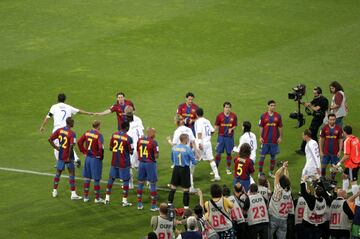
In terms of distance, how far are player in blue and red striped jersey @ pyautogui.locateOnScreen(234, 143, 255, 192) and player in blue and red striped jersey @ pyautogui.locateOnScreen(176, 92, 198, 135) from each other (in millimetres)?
4523

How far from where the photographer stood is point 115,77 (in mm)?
33125

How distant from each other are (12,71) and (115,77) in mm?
3885

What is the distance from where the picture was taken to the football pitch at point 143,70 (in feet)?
76.6

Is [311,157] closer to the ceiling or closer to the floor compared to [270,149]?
closer to the floor

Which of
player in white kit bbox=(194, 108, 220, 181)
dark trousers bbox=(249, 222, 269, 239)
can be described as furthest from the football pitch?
dark trousers bbox=(249, 222, 269, 239)

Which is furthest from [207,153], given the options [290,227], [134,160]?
[290,227]

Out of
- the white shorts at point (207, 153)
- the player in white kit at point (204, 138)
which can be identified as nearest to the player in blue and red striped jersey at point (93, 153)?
the player in white kit at point (204, 138)

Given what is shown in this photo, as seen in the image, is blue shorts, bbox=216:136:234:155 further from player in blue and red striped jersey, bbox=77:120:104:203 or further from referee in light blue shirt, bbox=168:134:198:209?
player in blue and red striped jersey, bbox=77:120:104:203

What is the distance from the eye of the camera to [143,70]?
3369cm

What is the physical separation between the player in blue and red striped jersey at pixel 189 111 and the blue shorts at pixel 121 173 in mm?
3672

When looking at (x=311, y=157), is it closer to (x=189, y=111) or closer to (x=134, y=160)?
(x=189, y=111)

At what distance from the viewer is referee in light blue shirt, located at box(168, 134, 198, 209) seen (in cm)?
2216

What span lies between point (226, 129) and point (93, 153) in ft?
13.6

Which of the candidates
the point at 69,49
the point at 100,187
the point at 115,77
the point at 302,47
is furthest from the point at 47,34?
the point at 100,187
